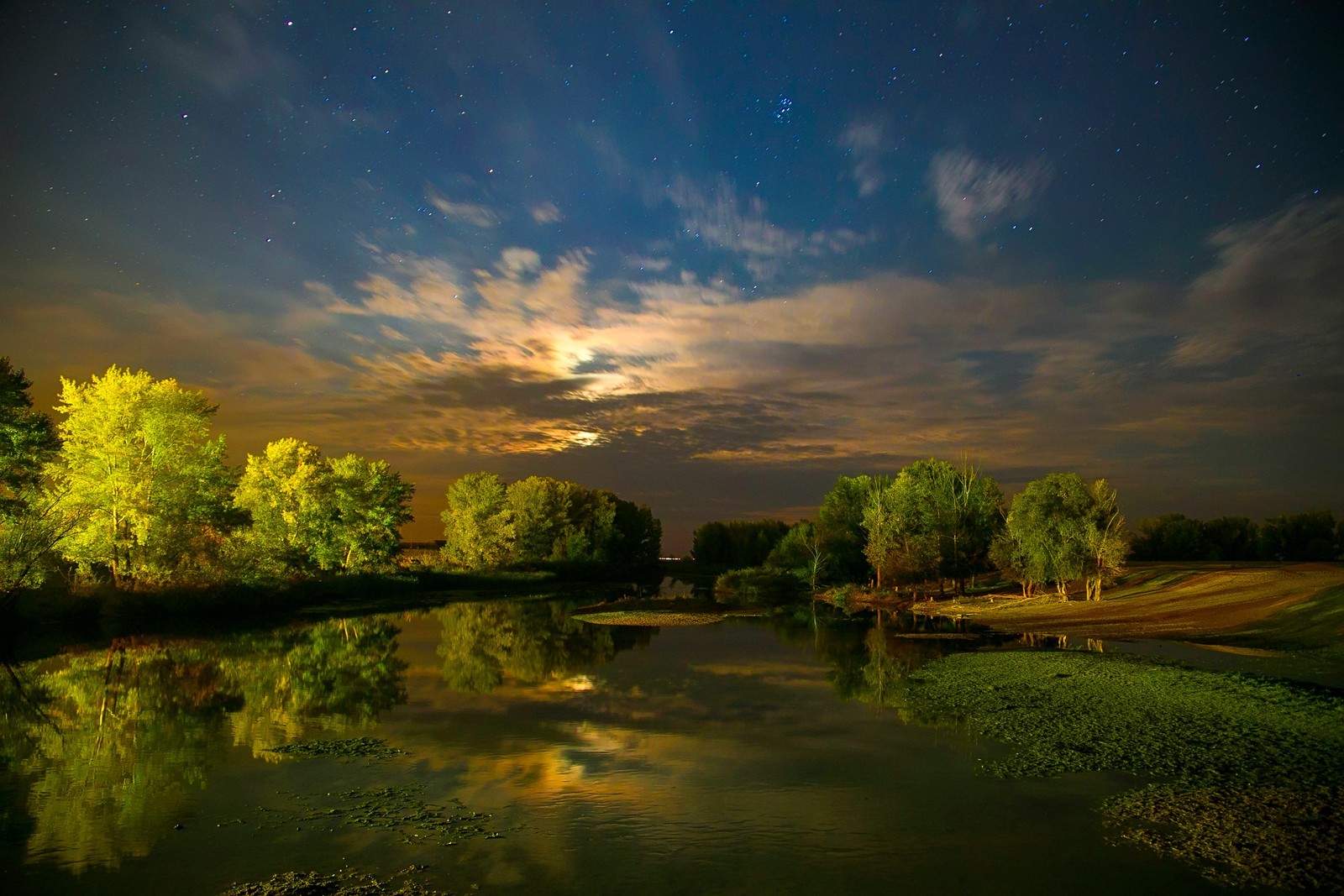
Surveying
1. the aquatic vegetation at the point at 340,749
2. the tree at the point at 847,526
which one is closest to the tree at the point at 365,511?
the tree at the point at 847,526

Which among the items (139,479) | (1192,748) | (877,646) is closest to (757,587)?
(877,646)

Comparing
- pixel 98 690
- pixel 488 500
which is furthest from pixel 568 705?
pixel 488 500

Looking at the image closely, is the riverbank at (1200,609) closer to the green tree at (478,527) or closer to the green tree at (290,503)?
the green tree at (290,503)

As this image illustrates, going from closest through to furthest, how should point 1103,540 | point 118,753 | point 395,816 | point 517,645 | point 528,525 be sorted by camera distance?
point 395,816, point 118,753, point 517,645, point 1103,540, point 528,525

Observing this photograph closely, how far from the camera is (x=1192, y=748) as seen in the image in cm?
1432

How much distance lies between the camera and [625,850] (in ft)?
33.3

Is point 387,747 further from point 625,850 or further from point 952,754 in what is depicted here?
point 952,754

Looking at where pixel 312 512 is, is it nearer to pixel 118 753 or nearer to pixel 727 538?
pixel 118 753

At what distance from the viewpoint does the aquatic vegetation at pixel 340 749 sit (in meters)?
15.0

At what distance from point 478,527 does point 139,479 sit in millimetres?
53677

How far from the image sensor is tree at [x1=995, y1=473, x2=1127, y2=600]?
47.2m

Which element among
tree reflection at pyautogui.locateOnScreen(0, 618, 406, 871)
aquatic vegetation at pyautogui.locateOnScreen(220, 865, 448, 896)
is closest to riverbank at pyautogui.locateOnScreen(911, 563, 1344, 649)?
aquatic vegetation at pyautogui.locateOnScreen(220, 865, 448, 896)

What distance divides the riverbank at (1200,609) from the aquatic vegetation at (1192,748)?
918 cm

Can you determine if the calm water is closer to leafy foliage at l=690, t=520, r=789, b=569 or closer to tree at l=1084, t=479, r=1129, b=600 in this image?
tree at l=1084, t=479, r=1129, b=600
